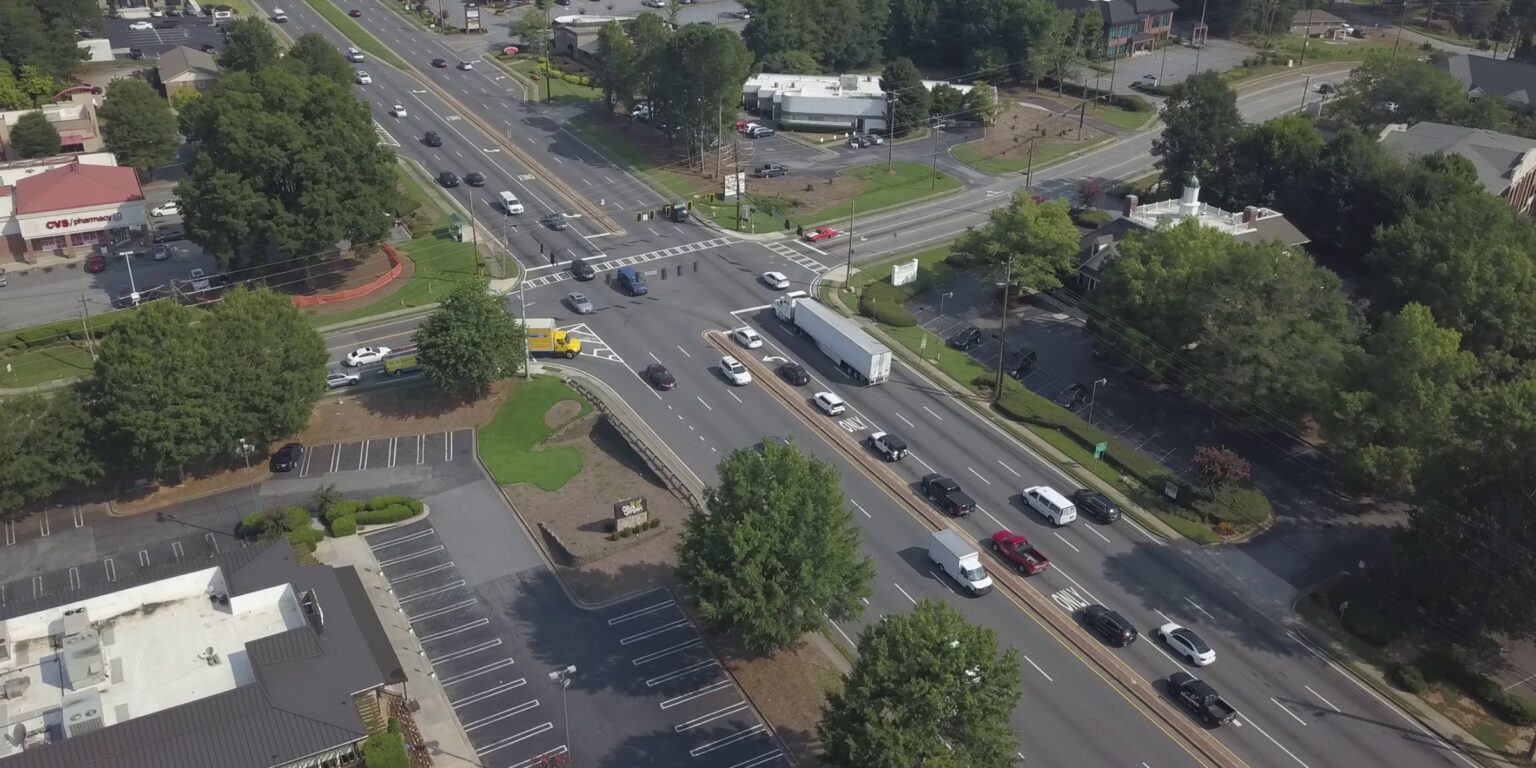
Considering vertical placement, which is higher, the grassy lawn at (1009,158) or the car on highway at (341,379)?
the grassy lawn at (1009,158)

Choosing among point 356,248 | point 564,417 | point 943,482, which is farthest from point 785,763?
point 356,248

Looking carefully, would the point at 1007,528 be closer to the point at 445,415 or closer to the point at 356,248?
the point at 445,415

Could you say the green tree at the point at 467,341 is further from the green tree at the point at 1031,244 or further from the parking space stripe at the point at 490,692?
the green tree at the point at 1031,244

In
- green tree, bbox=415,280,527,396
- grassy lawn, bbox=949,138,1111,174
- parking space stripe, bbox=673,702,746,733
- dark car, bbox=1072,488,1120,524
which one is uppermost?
grassy lawn, bbox=949,138,1111,174

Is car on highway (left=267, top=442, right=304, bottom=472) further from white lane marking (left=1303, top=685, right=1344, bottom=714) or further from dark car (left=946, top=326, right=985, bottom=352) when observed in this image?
white lane marking (left=1303, top=685, right=1344, bottom=714)

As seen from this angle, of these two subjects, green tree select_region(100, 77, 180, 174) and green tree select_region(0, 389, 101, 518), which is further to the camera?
green tree select_region(100, 77, 180, 174)

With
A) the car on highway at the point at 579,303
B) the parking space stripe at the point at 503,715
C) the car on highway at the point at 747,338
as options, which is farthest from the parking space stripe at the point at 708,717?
the car on highway at the point at 579,303

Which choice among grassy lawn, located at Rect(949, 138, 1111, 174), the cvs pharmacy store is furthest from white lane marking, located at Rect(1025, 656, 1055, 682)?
the cvs pharmacy store

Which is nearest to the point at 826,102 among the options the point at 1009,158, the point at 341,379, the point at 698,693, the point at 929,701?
the point at 1009,158
